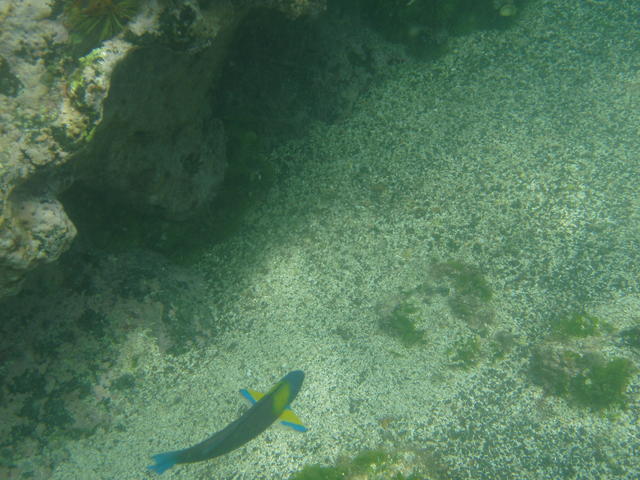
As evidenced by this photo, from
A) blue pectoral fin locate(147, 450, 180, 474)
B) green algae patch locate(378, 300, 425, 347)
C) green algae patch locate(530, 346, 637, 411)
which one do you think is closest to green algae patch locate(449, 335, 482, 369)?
green algae patch locate(378, 300, 425, 347)

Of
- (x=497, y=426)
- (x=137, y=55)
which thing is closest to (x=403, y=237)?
(x=497, y=426)

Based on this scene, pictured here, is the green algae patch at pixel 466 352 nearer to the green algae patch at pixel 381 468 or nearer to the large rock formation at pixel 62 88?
the green algae patch at pixel 381 468

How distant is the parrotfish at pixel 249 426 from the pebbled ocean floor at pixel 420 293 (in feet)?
0.85

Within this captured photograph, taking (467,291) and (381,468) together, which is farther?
(467,291)

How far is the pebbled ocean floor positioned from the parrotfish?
0.26 meters

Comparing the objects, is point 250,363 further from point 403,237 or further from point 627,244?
point 627,244

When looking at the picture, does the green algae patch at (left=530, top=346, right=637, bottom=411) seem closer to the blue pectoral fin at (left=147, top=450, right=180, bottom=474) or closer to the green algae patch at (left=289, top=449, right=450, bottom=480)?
A: the green algae patch at (left=289, top=449, right=450, bottom=480)

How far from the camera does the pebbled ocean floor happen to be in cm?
270

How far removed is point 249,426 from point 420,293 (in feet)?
5.79

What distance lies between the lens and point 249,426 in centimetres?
247

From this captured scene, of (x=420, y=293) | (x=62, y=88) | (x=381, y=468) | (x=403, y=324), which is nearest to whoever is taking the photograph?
(x=62, y=88)

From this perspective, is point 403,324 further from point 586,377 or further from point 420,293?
point 586,377

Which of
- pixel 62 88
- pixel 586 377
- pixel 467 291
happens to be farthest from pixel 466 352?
pixel 62 88

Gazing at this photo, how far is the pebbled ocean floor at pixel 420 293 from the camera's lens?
2.70 metres
